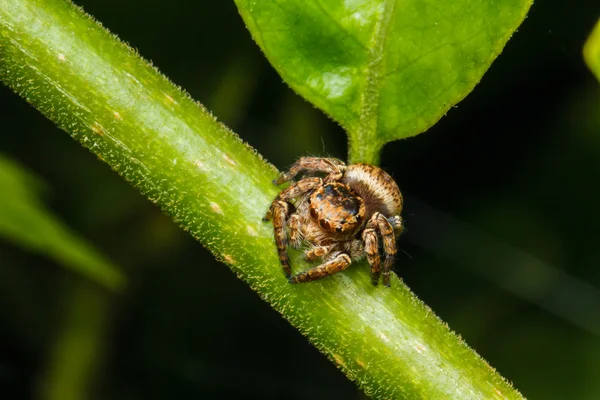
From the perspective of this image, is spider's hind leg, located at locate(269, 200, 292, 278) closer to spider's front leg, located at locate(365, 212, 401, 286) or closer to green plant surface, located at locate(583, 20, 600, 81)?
spider's front leg, located at locate(365, 212, 401, 286)

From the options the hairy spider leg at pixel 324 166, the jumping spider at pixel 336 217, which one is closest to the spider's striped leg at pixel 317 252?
the jumping spider at pixel 336 217

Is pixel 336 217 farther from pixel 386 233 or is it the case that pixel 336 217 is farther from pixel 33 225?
pixel 33 225

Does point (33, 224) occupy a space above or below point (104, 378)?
above

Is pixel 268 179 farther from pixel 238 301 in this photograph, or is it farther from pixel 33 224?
pixel 238 301

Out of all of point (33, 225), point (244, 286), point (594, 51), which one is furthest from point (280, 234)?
point (244, 286)

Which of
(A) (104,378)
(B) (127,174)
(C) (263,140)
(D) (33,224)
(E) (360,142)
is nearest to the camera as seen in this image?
(B) (127,174)

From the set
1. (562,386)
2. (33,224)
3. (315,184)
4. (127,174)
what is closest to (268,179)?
(315,184)
